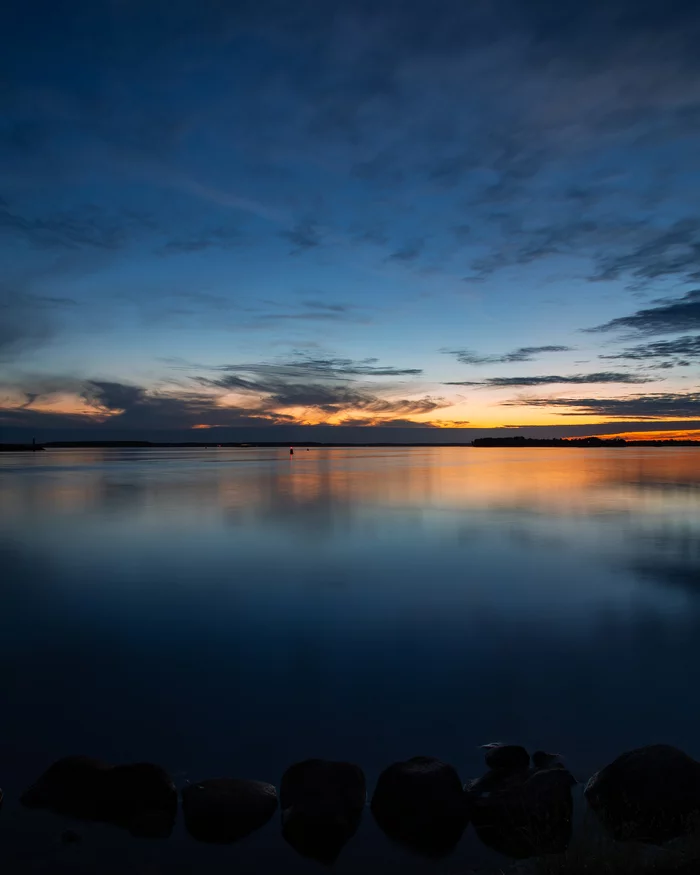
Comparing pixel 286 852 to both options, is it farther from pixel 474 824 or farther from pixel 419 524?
pixel 419 524

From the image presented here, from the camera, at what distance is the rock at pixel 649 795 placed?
5.38 m

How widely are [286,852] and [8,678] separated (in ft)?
19.1

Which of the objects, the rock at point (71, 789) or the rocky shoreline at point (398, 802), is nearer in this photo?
the rocky shoreline at point (398, 802)

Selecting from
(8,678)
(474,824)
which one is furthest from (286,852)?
(8,678)

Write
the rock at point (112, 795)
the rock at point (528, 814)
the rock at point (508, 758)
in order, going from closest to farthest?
the rock at point (528, 814), the rock at point (112, 795), the rock at point (508, 758)

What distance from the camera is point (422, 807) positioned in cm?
571

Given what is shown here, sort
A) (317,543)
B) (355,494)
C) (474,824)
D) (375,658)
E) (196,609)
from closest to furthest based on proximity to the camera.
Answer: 1. (474,824)
2. (375,658)
3. (196,609)
4. (317,543)
5. (355,494)

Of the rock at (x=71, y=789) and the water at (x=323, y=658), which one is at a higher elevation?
the rock at (x=71, y=789)

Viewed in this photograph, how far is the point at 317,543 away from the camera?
22.1 metres

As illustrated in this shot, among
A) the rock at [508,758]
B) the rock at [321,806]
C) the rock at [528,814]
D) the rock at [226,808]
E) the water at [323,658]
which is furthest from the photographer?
the water at [323,658]

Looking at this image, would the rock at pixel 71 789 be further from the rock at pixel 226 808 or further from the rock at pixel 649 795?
the rock at pixel 649 795

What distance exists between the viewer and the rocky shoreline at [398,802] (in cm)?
548

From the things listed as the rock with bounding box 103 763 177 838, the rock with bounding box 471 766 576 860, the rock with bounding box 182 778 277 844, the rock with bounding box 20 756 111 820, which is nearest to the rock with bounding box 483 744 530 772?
the rock with bounding box 471 766 576 860

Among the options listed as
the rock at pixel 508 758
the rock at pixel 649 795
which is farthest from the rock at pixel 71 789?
the rock at pixel 649 795
